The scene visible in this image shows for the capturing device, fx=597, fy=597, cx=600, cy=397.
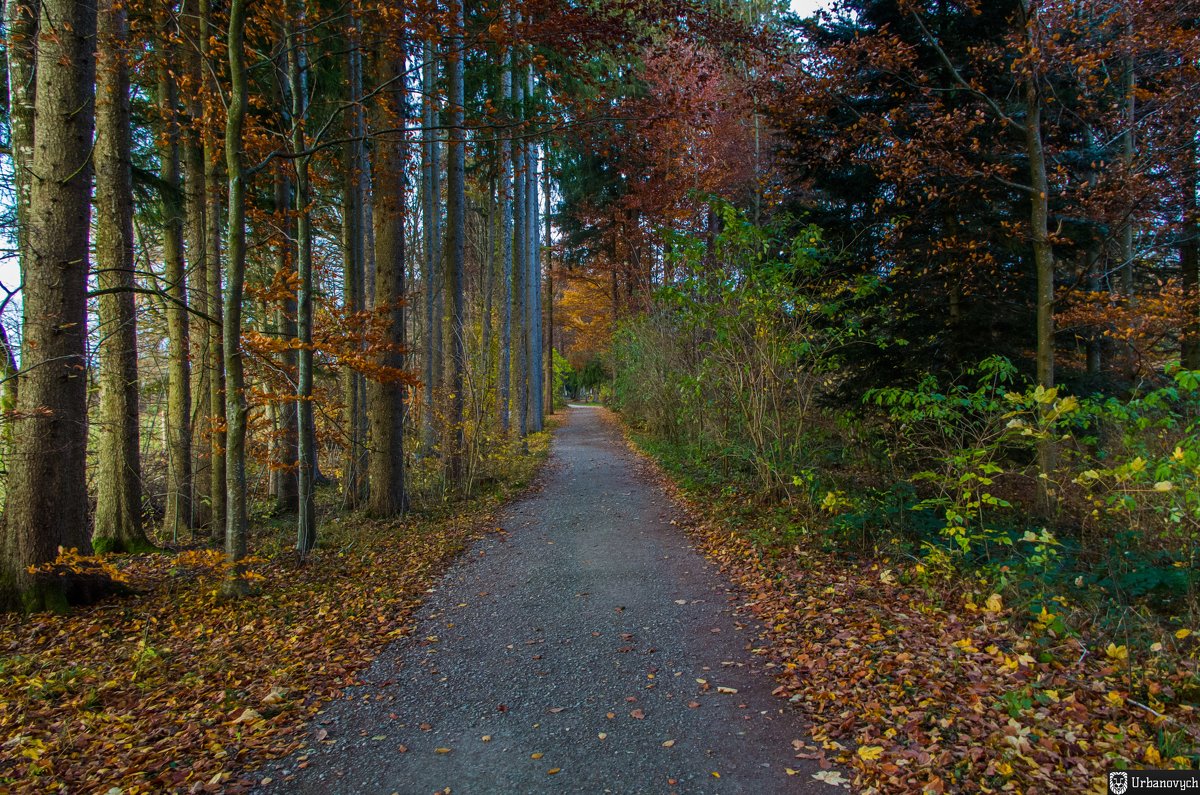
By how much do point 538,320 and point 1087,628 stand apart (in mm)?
20524

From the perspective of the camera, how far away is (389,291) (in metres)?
8.73

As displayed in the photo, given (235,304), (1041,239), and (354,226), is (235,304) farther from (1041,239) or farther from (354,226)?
(1041,239)

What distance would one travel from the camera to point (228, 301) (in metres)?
5.47

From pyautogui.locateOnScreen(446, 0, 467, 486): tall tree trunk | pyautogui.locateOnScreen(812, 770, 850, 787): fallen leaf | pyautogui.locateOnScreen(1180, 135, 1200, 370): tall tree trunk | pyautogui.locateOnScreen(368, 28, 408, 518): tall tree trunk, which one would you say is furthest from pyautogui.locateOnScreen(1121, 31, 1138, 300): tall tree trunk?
pyautogui.locateOnScreen(446, 0, 467, 486): tall tree trunk

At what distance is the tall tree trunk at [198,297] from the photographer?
7.93 m

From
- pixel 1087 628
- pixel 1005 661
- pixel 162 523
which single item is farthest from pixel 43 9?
pixel 1087 628

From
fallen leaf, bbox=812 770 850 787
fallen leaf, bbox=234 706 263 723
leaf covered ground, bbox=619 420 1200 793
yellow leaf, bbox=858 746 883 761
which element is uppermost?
leaf covered ground, bbox=619 420 1200 793

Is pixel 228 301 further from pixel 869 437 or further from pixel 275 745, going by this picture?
pixel 869 437

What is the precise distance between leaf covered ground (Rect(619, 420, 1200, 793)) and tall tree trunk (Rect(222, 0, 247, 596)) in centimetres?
488

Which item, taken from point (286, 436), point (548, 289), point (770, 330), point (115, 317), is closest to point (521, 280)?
point (548, 289)

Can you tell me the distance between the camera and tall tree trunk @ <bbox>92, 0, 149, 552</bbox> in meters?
6.44

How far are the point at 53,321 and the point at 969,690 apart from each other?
7164mm

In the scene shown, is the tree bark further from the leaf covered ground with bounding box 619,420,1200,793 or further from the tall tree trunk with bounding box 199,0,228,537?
the leaf covered ground with bounding box 619,420,1200,793

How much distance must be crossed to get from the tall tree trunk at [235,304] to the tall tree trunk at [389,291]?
114 inches
